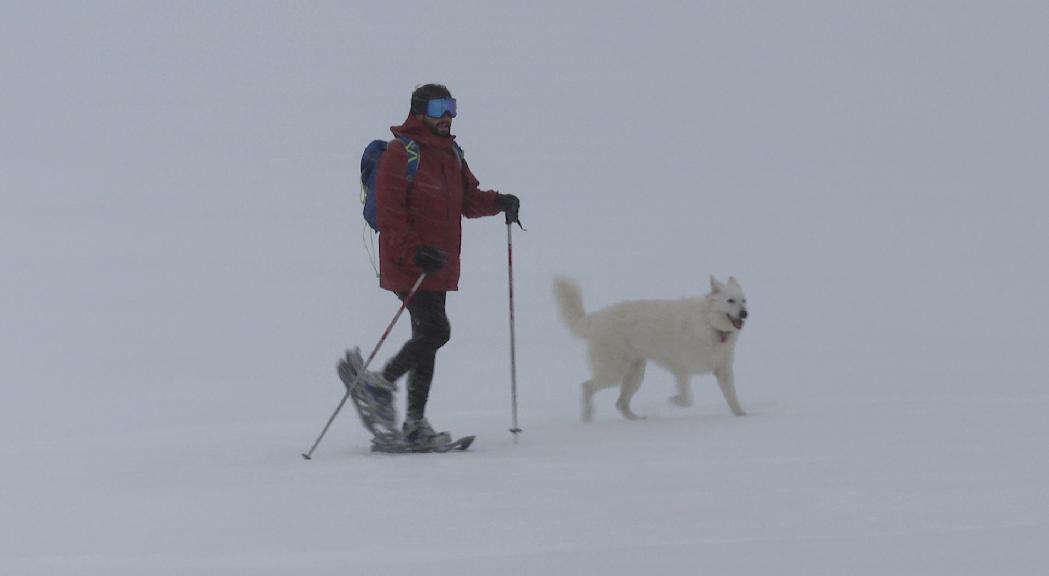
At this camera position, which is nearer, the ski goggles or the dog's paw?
the ski goggles

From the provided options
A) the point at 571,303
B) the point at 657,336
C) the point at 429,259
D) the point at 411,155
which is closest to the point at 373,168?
the point at 411,155

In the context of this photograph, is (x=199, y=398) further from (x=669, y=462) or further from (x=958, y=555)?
(x=958, y=555)

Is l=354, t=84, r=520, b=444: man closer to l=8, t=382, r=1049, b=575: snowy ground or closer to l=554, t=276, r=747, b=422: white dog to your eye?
l=8, t=382, r=1049, b=575: snowy ground

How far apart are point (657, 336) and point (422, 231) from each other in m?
1.84

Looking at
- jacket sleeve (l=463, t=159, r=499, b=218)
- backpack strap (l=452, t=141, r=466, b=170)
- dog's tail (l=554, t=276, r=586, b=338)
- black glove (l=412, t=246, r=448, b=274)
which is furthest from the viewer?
dog's tail (l=554, t=276, r=586, b=338)

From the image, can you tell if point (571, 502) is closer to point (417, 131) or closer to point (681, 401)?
point (417, 131)

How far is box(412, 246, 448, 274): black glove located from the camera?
5797 millimetres

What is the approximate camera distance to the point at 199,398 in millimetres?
9156

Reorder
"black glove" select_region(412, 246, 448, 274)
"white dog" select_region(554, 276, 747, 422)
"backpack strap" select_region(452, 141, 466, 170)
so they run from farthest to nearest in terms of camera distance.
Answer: "white dog" select_region(554, 276, 747, 422) < "backpack strap" select_region(452, 141, 466, 170) < "black glove" select_region(412, 246, 448, 274)

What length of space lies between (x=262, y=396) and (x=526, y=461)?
13.4 feet

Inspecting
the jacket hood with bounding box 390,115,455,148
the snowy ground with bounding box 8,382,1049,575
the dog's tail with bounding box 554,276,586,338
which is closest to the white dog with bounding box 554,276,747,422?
the dog's tail with bounding box 554,276,586,338

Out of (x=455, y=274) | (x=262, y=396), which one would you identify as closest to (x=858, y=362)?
(x=262, y=396)

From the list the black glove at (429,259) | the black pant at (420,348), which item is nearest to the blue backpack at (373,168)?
the black glove at (429,259)

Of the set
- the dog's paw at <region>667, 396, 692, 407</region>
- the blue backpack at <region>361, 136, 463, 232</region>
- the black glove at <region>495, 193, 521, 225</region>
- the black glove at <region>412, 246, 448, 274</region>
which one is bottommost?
the dog's paw at <region>667, 396, 692, 407</region>
